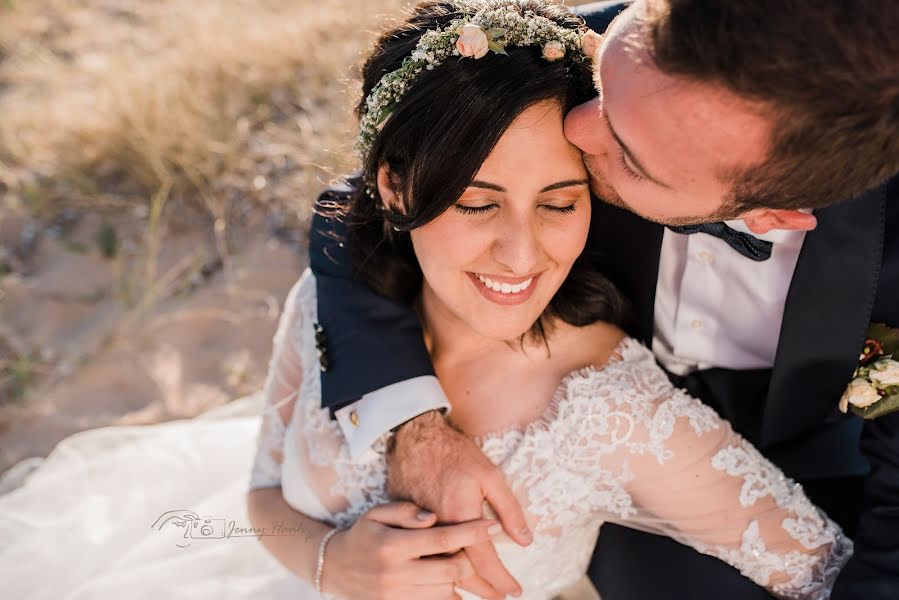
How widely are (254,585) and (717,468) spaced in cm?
175

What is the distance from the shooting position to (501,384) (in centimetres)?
235

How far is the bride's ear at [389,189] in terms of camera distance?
2.20 meters

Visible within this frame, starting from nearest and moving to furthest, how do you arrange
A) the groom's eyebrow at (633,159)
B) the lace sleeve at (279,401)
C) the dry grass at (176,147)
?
the groom's eyebrow at (633,159) < the lace sleeve at (279,401) < the dry grass at (176,147)

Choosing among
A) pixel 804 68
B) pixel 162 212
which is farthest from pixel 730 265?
pixel 162 212

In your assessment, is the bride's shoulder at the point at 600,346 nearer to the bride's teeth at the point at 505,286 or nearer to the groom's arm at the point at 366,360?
the bride's teeth at the point at 505,286

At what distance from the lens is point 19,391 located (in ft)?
13.4

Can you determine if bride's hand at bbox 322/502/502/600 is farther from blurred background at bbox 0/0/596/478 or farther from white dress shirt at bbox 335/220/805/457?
blurred background at bbox 0/0/596/478

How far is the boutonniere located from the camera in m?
2.07

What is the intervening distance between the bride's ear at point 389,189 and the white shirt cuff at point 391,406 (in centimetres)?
53

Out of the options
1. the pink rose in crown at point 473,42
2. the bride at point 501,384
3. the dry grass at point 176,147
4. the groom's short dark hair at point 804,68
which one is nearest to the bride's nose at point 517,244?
the bride at point 501,384

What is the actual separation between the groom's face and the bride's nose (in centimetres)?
23

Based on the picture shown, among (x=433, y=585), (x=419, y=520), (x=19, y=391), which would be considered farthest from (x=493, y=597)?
(x=19, y=391)

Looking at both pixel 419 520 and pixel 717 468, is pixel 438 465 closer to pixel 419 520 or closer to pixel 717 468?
pixel 419 520

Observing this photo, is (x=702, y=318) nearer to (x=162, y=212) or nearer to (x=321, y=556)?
(x=321, y=556)
